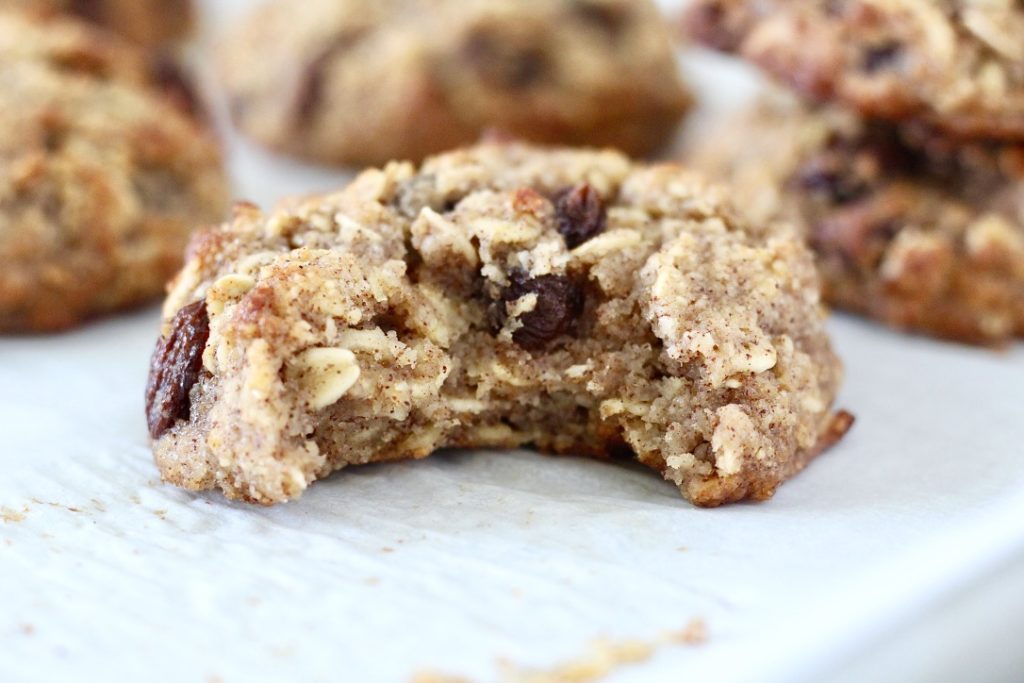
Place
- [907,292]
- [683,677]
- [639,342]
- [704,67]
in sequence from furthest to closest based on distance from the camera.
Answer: [704,67] → [907,292] → [639,342] → [683,677]

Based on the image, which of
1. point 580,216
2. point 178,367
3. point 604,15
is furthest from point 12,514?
point 604,15

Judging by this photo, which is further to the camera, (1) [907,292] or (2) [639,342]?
(1) [907,292]

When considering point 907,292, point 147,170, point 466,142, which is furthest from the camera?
point 466,142

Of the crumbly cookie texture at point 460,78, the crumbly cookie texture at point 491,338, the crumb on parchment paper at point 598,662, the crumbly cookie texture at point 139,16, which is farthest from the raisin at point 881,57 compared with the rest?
the crumbly cookie texture at point 139,16

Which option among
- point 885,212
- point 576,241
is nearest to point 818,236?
point 885,212

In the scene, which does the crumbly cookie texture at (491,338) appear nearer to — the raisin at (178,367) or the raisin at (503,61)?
the raisin at (178,367)

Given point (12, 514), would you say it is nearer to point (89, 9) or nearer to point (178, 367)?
point (178, 367)

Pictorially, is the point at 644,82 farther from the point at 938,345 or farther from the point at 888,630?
the point at 888,630
